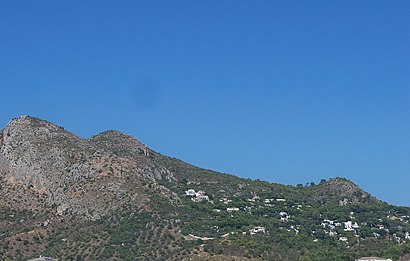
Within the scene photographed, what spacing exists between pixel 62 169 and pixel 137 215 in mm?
19606

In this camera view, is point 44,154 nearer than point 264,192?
Yes

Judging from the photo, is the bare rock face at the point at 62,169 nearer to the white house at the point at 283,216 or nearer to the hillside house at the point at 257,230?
the hillside house at the point at 257,230

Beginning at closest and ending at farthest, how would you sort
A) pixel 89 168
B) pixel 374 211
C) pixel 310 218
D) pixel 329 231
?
pixel 89 168, pixel 329 231, pixel 310 218, pixel 374 211

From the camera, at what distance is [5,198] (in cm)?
13662

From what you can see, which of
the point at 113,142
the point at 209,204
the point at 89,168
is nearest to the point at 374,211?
the point at 209,204

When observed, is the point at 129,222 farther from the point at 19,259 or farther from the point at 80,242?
the point at 19,259

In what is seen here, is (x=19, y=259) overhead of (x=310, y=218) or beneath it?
beneath

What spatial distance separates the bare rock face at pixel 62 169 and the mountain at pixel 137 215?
0.65ft

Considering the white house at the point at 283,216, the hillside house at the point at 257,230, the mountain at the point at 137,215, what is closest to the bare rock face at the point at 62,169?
the mountain at the point at 137,215

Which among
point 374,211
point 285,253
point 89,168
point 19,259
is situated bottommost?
point 19,259

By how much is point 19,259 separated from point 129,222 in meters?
17.9

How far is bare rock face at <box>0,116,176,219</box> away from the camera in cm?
12912

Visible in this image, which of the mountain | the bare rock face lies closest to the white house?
the mountain

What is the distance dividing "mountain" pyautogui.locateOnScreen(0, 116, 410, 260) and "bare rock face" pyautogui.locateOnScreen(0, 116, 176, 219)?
199 millimetres
